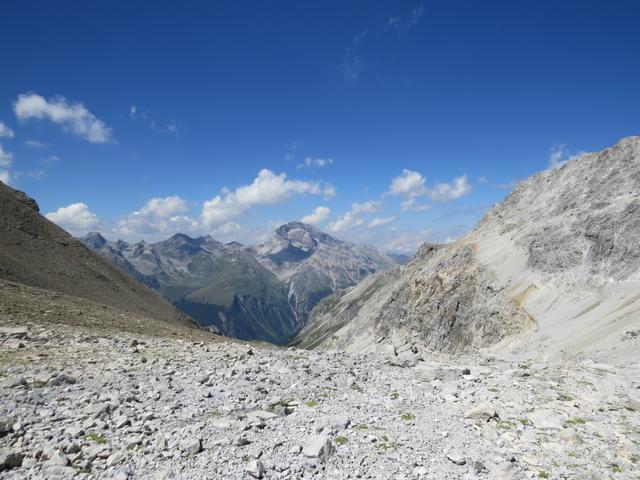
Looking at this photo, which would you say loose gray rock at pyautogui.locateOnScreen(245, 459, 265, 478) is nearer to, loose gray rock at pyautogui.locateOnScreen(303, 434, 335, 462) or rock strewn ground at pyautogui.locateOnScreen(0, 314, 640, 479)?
rock strewn ground at pyautogui.locateOnScreen(0, 314, 640, 479)

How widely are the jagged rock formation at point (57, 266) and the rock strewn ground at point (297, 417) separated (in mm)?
43009

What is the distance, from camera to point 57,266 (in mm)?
67375

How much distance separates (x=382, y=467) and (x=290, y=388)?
21.0 ft

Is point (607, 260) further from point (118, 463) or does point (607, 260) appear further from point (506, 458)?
point (118, 463)

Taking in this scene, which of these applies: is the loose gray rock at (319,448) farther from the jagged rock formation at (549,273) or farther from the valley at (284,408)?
the jagged rock formation at (549,273)

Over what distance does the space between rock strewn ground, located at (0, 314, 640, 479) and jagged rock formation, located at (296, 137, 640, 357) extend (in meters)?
14.3

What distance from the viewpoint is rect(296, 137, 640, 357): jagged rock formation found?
1969 inches

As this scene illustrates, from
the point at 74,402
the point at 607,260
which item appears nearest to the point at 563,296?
the point at 607,260

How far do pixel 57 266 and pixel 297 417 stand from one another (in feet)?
223

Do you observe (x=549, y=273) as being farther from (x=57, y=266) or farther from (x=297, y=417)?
(x=57, y=266)

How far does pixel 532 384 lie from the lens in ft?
60.7

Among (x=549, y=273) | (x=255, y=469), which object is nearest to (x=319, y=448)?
(x=255, y=469)

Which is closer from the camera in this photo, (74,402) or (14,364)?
(74,402)

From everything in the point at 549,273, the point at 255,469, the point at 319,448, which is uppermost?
the point at 549,273
